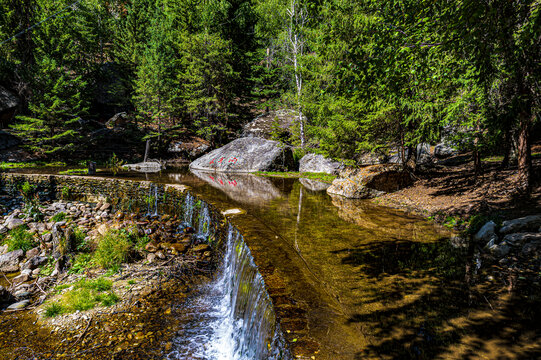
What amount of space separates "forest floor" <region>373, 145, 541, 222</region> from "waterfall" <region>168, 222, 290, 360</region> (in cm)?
566

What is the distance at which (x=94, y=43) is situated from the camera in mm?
28484

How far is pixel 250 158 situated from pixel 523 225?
638 inches

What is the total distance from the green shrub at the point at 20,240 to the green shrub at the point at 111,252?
7.32 feet

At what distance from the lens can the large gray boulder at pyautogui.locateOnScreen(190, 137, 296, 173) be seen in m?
18.7

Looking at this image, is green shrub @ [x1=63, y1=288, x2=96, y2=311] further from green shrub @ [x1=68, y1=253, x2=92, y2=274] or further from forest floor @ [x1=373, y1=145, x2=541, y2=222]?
forest floor @ [x1=373, y1=145, x2=541, y2=222]

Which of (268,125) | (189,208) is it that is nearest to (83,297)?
(189,208)

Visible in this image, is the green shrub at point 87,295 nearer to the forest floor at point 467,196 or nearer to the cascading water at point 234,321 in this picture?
the cascading water at point 234,321

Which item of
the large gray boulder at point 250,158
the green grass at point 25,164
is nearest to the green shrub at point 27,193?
the green grass at point 25,164

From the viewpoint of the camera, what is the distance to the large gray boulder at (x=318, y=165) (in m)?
16.3

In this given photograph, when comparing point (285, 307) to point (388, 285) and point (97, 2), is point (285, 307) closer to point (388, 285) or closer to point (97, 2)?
point (388, 285)

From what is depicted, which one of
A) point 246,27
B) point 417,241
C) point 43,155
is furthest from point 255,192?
point 246,27

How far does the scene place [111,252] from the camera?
5.76 metres

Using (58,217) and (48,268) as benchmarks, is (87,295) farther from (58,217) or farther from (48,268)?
(58,217)

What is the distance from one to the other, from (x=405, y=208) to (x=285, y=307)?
6676 millimetres
